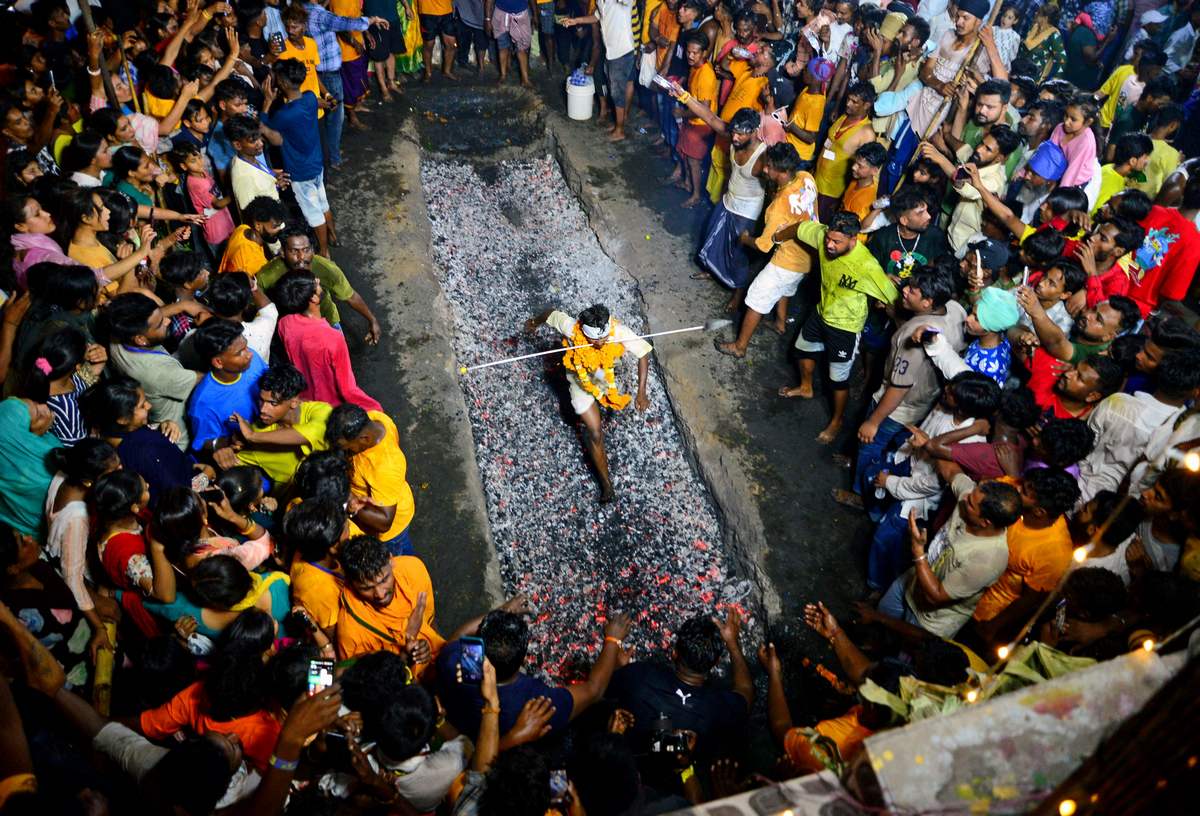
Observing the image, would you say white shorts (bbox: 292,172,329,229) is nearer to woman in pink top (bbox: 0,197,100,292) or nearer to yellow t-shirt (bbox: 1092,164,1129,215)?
woman in pink top (bbox: 0,197,100,292)

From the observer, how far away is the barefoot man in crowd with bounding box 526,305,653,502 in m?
5.36

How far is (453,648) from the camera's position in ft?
11.2

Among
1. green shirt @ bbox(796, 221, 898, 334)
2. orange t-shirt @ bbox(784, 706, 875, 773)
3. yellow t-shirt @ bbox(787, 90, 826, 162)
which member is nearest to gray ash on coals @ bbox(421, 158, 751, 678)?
green shirt @ bbox(796, 221, 898, 334)

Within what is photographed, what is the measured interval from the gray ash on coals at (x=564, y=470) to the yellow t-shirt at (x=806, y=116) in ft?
7.76

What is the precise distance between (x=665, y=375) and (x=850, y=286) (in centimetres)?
184

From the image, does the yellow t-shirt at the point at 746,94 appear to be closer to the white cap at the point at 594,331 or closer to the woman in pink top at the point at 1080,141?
the woman in pink top at the point at 1080,141

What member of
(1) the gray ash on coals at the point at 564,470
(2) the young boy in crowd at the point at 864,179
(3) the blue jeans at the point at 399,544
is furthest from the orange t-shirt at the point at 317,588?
(2) the young boy in crowd at the point at 864,179

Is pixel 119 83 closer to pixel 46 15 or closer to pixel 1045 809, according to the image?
pixel 46 15

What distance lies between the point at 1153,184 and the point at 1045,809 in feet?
21.1

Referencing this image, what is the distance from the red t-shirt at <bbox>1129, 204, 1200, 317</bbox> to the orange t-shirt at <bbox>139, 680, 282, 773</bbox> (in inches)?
253

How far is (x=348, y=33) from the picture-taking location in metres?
8.84

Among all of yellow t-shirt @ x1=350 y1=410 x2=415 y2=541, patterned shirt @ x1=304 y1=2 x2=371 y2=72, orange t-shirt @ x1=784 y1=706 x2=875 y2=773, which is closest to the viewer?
orange t-shirt @ x1=784 y1=706 x2=875 y2=773

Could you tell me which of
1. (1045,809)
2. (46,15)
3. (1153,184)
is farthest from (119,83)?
(1153,184)

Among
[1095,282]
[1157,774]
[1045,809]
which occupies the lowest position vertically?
[1095,282]
